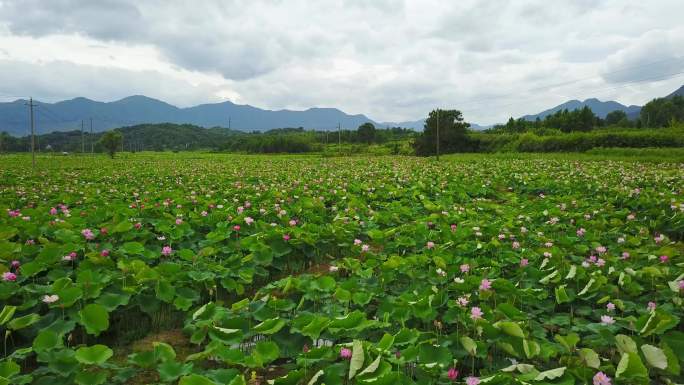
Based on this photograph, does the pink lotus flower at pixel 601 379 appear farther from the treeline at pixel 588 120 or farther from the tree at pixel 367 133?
the tree at pixel 367 133

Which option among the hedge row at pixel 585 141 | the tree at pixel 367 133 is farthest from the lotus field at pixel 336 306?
the tree at pixel 367 133

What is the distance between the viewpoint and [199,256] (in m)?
4.37

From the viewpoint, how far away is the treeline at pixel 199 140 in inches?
2773

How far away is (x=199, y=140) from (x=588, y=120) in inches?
3808

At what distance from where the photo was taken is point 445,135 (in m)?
43.1

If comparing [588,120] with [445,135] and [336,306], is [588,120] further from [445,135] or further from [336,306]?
[336,306]

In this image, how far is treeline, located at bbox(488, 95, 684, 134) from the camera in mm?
52594

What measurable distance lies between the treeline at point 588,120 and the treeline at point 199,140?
23.7m

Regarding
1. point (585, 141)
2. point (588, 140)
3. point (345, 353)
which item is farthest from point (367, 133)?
point (345, 353)

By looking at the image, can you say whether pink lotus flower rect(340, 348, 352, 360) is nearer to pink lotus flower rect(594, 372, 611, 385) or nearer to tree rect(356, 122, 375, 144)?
pink lotus flower rect(594, 372, 611, 385)

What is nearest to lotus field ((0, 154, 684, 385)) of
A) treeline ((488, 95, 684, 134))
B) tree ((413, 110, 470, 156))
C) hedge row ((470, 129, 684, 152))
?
hedge row ((470, 129, 684, 152))

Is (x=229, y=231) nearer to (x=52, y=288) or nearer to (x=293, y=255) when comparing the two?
(x=293, y=255)

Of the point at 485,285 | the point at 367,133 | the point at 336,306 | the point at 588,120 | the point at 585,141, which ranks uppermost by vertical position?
the point at 367,133

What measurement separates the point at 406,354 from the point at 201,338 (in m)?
1.51
